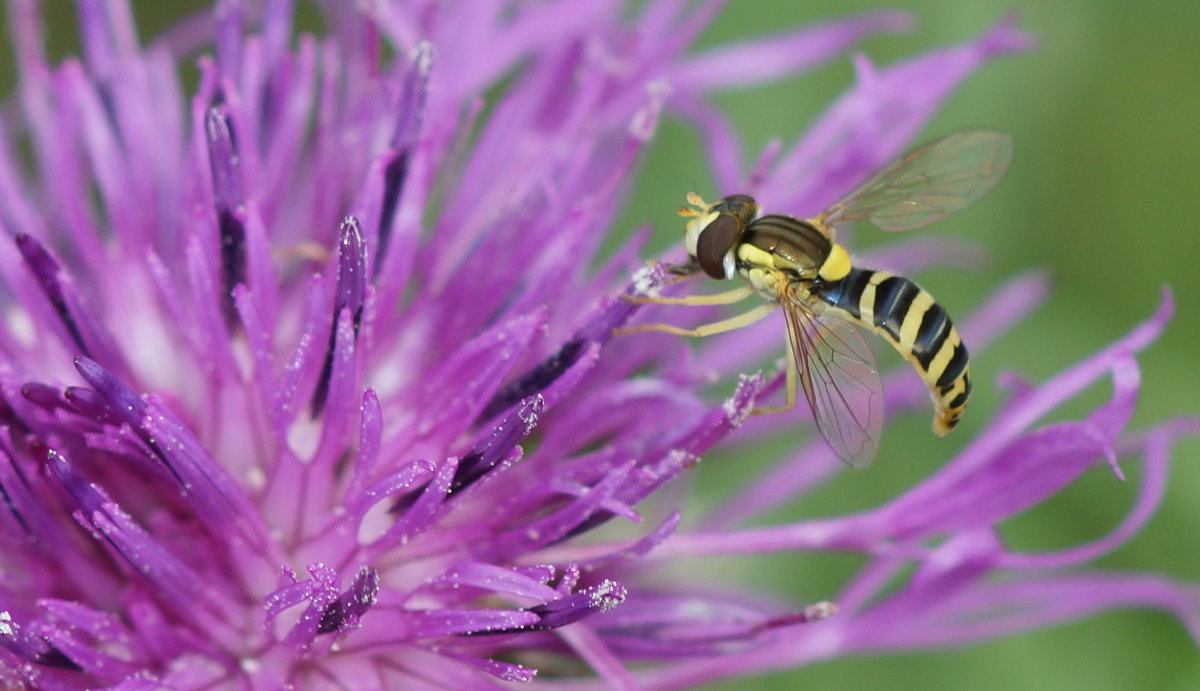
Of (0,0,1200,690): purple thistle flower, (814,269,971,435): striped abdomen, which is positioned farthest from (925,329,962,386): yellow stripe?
(0,0,1200,690): purple thistle flower

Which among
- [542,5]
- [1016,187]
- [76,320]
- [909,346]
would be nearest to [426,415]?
[76,320]

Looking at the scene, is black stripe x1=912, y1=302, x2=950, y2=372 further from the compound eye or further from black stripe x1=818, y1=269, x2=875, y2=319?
the compound eye

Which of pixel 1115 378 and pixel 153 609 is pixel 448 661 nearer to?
pixel 153 609

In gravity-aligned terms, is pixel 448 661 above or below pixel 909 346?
below

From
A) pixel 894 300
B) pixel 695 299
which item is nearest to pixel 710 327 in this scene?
pixel 695 299

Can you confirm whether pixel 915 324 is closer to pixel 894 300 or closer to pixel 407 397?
pixel 894 300

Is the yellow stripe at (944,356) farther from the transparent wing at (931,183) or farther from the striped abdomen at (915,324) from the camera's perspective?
the transparent wing at (931,183)

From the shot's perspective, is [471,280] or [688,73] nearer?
[471,280]
